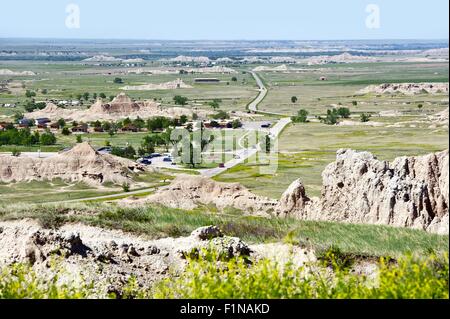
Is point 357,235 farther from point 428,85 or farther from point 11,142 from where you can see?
point 428,85

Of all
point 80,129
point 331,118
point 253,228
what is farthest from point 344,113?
point 253,228

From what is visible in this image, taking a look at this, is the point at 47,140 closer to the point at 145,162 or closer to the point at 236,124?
the point at 145,162

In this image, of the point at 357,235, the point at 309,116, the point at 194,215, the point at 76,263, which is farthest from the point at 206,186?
the point at 309,116

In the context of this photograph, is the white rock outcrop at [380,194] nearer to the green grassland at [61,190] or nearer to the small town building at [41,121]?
the green grassland at [61,190]

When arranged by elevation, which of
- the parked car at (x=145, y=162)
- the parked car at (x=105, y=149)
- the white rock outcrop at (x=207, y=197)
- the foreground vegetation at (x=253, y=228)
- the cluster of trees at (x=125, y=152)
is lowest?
the parked car at (x=105, y=149)

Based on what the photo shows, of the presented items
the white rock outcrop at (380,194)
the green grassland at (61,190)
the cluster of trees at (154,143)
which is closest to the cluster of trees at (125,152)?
the cluster of trees at (154,143)

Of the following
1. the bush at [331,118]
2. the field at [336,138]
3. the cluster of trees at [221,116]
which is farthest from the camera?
the cluster of trees at [221,116]

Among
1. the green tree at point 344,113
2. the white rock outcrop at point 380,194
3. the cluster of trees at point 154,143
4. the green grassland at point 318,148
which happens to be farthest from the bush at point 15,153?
the green tree at point 344,113

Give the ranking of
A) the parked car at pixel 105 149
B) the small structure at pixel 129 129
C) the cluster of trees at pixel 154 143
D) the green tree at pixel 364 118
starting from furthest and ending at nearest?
the green tree at pixel 364 118
the small structure at pixel 129 129
the parked car at pixel 105 149
the cluster of trees at pixel 154 143

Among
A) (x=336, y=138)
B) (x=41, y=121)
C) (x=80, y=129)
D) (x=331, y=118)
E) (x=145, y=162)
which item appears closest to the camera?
(x=145, y=162)

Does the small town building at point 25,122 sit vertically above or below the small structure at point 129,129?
above

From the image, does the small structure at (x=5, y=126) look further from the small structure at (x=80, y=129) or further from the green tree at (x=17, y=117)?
the small structure at (x=80, y=129)

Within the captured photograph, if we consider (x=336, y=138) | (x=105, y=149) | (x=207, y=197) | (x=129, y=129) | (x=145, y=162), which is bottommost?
(x=129, y=129)

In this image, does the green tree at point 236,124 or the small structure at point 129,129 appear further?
the small structure at point 129,129
